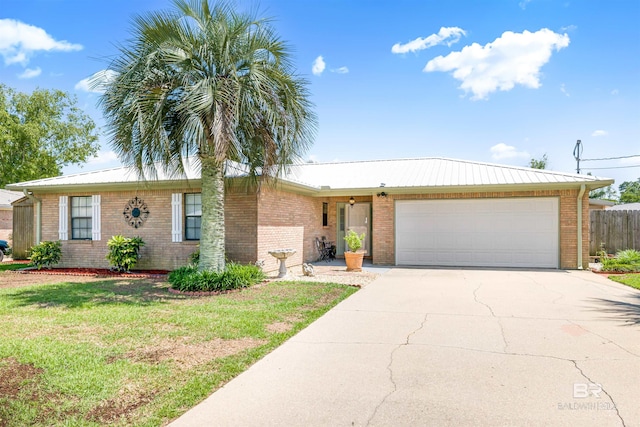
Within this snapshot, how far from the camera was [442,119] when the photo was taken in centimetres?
1731

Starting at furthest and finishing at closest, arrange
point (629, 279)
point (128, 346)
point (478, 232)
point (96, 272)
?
point (478, 232) < point (96, 272) < point (629, 279) < point (128, 346)

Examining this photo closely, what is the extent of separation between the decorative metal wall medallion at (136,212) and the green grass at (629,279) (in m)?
13.1

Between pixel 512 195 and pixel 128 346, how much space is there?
11877 mm

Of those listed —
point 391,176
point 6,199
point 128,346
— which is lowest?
point 128,346

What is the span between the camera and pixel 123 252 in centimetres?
1141

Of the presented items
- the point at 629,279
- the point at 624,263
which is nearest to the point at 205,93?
the point at 629,279

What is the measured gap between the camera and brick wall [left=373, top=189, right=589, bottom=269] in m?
12.1

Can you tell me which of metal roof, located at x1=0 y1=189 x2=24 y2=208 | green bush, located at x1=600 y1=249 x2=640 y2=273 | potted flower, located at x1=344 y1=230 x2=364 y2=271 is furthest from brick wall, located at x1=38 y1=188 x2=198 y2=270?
green bush, located at x1=600 y1=249 x2=640 y2=273

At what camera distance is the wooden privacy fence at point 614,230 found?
15.1 metres

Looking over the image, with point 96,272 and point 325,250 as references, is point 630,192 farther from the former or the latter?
point 96,272

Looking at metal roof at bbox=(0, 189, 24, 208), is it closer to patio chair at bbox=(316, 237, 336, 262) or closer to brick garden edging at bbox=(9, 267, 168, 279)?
brick garden edging at bbox=(9, 267, 168, 279)

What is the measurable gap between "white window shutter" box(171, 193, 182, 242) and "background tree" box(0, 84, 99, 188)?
17668 mm

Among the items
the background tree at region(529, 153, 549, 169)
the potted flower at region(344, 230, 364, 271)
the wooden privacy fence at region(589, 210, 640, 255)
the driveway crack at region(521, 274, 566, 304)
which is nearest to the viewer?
the driveway crack at region(521, 274, 566, 304)

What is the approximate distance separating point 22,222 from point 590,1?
828 inches
